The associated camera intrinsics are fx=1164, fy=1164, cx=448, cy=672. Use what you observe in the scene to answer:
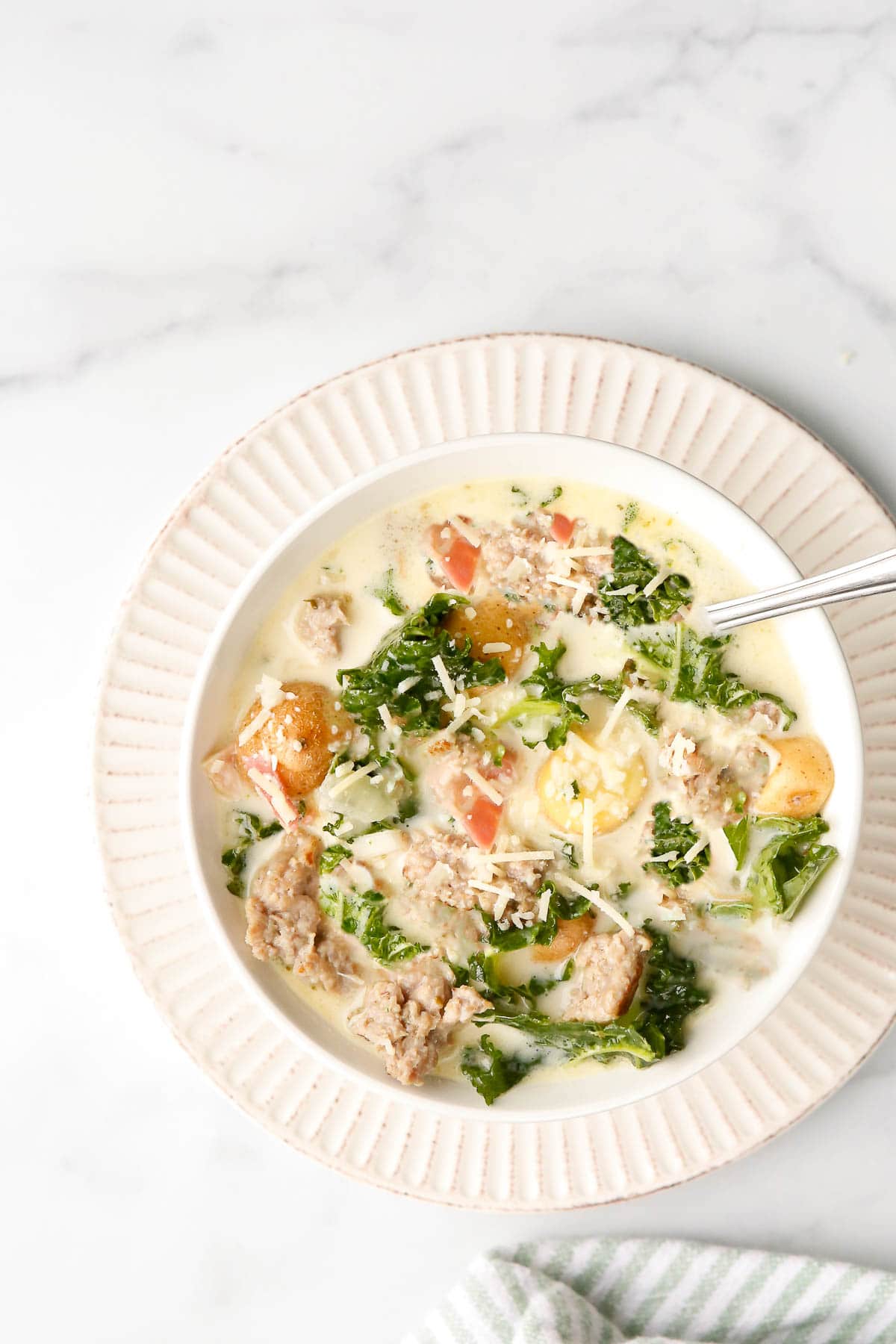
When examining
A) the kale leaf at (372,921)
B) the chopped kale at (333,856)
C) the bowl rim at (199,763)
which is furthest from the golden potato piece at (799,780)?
the chopped kale at (333,856)

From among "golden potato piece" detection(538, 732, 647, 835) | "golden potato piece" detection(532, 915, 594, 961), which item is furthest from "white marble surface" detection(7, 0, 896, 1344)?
"golden potato piece" detection(538, 732, 647, 835)

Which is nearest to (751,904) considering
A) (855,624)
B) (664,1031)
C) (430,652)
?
(664,1031)

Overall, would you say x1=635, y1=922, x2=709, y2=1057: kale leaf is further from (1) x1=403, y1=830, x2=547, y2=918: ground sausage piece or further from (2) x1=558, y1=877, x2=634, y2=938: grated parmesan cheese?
(1) x1=403, y1=830, x2=547, y2=918: ground sausage piece

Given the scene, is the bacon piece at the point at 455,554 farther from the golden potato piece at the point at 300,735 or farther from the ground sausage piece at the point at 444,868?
the ground sausage piece at the point at 444,868

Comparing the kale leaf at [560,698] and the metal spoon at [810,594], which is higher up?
the metal spoon at [810,594]

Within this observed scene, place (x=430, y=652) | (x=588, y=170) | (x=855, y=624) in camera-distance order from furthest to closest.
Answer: (x=588, y=170)
(x=855, y=624)
(x=430, y=652)

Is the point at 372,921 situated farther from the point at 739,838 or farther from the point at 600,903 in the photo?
the point at 739,838

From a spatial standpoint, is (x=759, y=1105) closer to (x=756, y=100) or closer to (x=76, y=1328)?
(x=76, y=1328)
